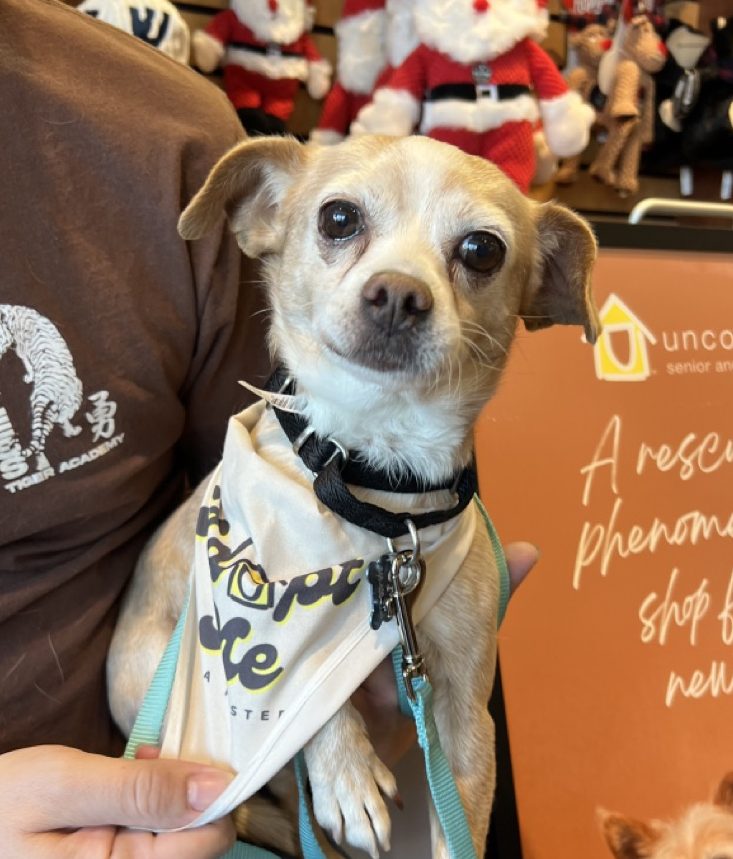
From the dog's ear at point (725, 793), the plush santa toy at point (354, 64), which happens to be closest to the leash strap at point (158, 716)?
the dog's ear at point (725, 793)

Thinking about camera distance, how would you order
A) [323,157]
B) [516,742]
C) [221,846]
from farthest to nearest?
[516,742] → [323,157] → [221,846]

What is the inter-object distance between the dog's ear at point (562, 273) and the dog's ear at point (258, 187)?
0.38 meters

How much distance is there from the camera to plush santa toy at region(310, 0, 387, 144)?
Result: 1718 millimetres

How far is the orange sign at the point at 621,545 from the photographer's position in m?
1.26

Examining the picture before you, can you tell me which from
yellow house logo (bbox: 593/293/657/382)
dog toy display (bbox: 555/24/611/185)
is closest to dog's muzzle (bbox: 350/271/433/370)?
yellow house logo (bbox: 593/293/657/382)

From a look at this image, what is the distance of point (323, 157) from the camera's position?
1.01 m

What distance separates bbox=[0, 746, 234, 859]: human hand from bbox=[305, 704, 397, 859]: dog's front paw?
11cm

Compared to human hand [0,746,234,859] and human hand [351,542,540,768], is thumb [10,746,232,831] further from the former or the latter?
human hand [351,542,540,768]

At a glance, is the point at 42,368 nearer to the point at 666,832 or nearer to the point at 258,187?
the point at 258,187

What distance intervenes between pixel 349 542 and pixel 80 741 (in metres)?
0.45

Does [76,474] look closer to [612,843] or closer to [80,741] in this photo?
[80,741]

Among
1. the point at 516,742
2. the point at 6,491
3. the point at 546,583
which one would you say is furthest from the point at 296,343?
the point at 516,742

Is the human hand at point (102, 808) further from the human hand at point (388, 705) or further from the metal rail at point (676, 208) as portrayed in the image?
the metal rail at point (676, 208)

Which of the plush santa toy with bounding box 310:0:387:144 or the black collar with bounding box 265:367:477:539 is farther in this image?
the plush santa toy with bounding box 310:0:387:144
